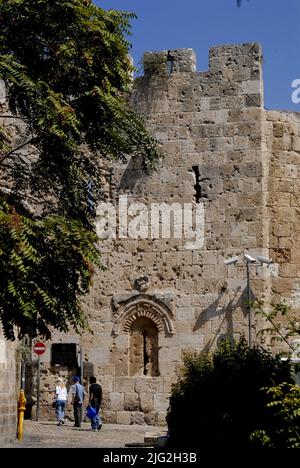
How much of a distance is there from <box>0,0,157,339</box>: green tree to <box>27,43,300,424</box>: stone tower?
283 inches

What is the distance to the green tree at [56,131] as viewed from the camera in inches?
360

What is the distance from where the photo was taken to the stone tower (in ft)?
59.5

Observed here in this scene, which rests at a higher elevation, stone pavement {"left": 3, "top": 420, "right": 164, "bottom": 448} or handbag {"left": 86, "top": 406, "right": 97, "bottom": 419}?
handbag {"left": 86, "top": 406, "right": 97, "bottom": 419}

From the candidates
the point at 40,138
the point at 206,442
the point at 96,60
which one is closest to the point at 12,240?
the point at 40,138

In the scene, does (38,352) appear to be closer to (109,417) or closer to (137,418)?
(109,417)

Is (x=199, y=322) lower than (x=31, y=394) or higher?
higher

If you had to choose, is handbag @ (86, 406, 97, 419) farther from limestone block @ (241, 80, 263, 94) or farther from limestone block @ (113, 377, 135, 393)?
limestone block @ (241, 80, 263, 94)

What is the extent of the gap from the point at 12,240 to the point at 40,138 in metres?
1.94

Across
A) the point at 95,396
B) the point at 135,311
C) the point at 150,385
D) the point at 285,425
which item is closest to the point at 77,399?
the point at 95,396

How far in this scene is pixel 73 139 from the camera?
10.4 meters

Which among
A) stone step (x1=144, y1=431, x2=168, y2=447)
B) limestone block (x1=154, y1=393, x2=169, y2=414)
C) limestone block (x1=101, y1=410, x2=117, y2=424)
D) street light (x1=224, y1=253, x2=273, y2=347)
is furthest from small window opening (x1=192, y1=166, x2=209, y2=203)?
stone step (x1=144, y1=431, x2=168, y2=447)
